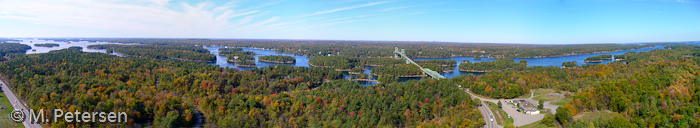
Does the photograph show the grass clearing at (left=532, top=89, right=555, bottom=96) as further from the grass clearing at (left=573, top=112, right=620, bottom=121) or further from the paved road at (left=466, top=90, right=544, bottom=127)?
the paved road at (left=466, top=90, right=544, bottom=127)

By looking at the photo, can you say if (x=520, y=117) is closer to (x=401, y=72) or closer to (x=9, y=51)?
(x=401, y=72)

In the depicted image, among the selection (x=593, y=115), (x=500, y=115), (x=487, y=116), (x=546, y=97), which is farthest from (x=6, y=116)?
(x=546, y=97)

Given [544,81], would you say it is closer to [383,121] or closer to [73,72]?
[383,121]

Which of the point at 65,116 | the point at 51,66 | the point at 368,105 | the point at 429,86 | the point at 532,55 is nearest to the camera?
the point at 65,116

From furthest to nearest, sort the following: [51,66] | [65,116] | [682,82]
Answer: [51,66], [682,82], [65,116]

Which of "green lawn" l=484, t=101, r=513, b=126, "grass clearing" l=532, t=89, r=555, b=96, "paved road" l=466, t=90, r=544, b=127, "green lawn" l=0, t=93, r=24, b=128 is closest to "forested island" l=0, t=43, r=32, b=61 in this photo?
"green lawn" l=0, t=93, r=24, b=128

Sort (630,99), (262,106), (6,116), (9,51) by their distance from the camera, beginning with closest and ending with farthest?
1. (6,116)
2. (630,99)
3. (262,106)
4. (9,51)

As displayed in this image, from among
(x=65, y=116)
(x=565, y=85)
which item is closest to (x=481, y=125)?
(x=565, y=85)

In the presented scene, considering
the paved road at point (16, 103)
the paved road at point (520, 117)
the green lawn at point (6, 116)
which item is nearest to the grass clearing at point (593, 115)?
the paved road at point (520, 117)
